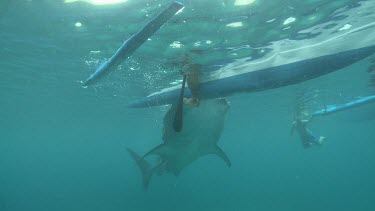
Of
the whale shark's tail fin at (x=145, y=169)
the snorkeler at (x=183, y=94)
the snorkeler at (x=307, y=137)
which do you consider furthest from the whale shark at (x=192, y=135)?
the snorkeler at (x=307, y=137)

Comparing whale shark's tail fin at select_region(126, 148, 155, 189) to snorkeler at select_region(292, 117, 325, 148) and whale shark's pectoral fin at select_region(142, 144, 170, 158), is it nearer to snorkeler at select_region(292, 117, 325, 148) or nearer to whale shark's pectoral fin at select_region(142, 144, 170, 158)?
whale shark's pectoral fin at select_region(142, 144, 170, 158)

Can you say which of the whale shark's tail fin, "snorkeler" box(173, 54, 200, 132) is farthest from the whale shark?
the whale shark's tail fin

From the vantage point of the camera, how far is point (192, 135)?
30.5 ft

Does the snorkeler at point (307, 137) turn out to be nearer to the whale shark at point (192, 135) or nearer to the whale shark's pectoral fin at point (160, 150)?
the whale shark at point (192, 135)

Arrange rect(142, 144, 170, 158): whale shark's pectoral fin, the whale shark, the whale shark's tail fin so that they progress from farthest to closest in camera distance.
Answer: the whale shark's tail fin, rect(142, 144, 170, 158): whale shark's pectoral fin, the whale shark

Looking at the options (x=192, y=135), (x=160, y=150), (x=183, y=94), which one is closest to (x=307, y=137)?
(x=192, y=135)

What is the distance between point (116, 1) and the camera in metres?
9.35

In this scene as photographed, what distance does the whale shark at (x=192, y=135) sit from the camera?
27.4ft

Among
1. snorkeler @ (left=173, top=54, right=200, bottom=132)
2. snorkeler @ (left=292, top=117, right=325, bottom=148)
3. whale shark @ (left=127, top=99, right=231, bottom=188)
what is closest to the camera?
snorkeler @ (left=173, top=54, right=200, bottom=132)

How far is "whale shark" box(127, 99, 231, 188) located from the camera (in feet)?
27.4

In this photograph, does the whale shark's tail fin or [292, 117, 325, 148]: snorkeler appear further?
[292, 117, 325, 148]: snorkeler

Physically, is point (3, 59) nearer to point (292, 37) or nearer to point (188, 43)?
point (188, 43)

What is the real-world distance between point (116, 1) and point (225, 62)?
259 inches

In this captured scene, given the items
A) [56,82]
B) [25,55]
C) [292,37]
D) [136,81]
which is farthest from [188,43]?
[56,82]
